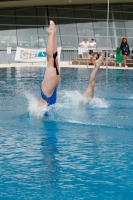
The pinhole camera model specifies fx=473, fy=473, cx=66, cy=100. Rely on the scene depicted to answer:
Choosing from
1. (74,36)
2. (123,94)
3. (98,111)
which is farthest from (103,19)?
(98,111)

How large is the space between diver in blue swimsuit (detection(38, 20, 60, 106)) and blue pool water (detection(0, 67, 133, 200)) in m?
0.42

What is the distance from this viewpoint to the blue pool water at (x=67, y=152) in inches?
186

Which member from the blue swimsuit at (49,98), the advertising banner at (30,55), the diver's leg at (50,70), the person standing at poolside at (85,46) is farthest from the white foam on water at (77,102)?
the person standing at poolside at (85,46)

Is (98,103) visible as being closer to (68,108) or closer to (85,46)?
(68,108)

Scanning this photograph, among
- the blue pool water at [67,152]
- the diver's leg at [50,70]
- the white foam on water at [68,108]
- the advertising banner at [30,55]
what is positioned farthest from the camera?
the advertising banner at [30,55]

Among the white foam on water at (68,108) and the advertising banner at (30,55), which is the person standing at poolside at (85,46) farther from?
the white foam on water at (68,108)

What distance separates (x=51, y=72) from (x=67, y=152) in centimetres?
228

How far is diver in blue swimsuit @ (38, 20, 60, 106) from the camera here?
796 centimetres

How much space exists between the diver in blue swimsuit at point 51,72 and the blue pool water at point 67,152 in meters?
0.42

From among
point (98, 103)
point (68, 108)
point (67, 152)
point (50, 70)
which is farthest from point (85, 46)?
point (67, 152)

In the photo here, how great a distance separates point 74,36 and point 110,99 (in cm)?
2377

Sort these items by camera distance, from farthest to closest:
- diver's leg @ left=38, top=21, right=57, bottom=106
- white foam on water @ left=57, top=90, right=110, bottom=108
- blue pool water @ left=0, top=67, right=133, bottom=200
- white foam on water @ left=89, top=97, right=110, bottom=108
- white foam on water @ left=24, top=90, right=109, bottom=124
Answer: white foam on water @ left=89, top=97, right=110, bottom=108, white foam on water @ left=57, top=90, right=110, bottom=108, white foam on water @ left=24, top=90, right=109, bottom=124, diver's leg @ left=38, top=21, right=57, bottom=106, blue pool water @ left=0, top=67, right=133, bottom=200

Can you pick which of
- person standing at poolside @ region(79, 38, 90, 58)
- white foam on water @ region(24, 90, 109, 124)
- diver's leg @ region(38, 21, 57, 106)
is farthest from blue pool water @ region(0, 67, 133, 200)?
person standing at poolside @ region(79, 38, 90, 58)

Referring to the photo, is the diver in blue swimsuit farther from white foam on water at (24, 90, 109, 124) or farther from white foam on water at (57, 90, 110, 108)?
white foam on water at (57, 90, 110, 108)
